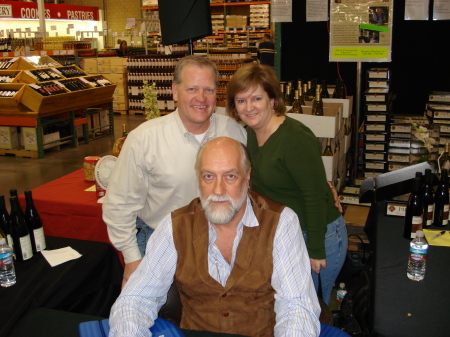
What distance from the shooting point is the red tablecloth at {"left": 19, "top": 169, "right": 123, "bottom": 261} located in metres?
2.94

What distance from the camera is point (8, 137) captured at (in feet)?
25.0

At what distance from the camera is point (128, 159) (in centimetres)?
215

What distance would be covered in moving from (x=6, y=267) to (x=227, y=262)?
98 cm

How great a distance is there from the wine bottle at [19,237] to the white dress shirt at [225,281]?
2.45 feet

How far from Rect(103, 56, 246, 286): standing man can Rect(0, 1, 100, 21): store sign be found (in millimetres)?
13964

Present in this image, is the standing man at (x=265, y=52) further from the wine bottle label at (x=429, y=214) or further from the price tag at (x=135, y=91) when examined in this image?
the price tag at (x=135, y=91)

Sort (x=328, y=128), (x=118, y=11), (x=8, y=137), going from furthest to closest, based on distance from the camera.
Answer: (x=118, y=11)
(x=8, y=137)
(x=328, y=128)

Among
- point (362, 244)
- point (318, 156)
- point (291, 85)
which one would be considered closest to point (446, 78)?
point (291, 85)

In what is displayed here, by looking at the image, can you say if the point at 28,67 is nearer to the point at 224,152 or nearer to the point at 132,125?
the point at 132,125

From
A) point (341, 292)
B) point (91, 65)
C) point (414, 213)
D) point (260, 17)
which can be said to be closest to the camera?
point (414, 213)

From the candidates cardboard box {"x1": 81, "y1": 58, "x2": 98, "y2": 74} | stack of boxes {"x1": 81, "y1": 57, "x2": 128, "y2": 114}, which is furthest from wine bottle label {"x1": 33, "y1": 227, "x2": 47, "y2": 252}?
cardboard box {"x1": 81, "y1": 58, "x2": 98, "y2": 74}

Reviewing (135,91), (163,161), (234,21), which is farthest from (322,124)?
(234,21)

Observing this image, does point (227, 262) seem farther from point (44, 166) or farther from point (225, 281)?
point (44, 166)

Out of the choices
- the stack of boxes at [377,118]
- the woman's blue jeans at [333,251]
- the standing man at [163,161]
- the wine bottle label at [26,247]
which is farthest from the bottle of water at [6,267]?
the stack of boxes at [377,118]
